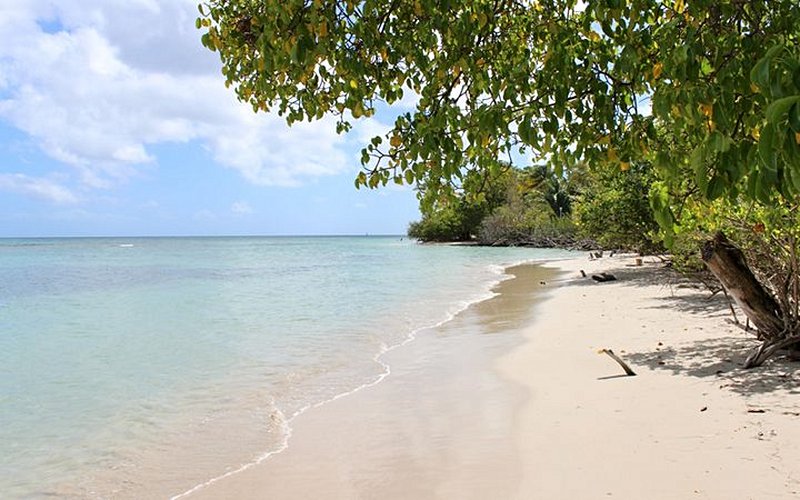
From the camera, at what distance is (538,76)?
3359mm

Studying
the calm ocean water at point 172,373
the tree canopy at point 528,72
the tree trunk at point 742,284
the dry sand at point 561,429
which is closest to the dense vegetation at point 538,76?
the tree canopy at point 528,72

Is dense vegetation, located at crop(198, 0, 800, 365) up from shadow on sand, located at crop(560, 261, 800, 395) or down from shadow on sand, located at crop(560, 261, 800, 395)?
up

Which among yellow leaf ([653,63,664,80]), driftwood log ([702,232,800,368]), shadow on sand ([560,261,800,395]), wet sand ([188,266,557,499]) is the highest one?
yellow leaf ([653,63,664,80])

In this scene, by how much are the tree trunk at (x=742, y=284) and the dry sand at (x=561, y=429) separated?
649 millimetres

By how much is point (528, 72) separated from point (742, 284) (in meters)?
6.30

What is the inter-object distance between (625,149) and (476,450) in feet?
12.2

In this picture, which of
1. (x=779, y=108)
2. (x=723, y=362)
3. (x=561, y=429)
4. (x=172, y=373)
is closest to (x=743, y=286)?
(x=723, y=362)

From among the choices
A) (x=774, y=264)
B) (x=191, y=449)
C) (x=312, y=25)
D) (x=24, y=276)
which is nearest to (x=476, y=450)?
(x=191, y=449)

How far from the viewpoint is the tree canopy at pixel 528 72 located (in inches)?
101

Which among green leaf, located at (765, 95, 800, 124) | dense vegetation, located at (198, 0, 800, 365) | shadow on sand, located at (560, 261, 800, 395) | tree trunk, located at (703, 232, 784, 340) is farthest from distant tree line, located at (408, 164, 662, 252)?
shadow on sand, located at (560, 261, 800, 395)

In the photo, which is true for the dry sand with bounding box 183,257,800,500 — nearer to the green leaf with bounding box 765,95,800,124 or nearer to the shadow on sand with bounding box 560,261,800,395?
the shadow on sand with bounding box 560,261,800,395

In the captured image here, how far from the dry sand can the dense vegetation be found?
249 cm

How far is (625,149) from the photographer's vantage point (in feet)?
11.4

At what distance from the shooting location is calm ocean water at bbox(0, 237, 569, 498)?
6.73m
